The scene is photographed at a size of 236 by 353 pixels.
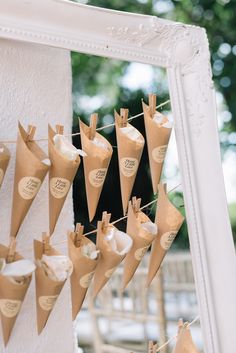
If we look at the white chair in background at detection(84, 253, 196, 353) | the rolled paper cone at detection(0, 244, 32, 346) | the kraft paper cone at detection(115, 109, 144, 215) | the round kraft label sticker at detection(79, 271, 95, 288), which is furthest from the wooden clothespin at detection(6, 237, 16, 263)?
the white chair in background at detection(84, 253, 196, 353)

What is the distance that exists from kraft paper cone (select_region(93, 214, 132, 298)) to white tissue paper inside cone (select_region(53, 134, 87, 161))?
0.37 feet

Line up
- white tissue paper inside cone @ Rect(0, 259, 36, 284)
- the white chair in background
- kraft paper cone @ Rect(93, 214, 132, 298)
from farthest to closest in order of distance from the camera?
the white chair in background → kraft paper cone @ Rect(93, 214, 132, 298) → white tissue paper inside cone @ Rect(0, 259, 36, 284)

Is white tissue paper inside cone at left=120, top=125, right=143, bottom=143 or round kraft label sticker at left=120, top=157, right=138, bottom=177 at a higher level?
white tissue paper inside cone at left=120, top=125, right=143, bottom=143

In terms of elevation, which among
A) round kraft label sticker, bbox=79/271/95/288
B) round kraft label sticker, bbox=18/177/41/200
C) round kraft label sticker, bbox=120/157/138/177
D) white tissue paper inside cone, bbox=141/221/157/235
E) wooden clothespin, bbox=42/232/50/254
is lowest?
round kraft label sticker, bbox=79/271/95/288

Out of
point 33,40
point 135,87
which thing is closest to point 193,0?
point 135,87

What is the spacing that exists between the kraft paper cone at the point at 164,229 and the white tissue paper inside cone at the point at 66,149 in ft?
0.61

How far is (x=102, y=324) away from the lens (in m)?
1.37

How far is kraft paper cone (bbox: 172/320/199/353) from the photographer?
0.89m

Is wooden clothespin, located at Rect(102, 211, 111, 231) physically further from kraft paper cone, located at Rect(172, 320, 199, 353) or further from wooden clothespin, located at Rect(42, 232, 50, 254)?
kraft paper cone, located at Rect(172, 320, 199, 353)

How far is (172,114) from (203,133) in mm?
66

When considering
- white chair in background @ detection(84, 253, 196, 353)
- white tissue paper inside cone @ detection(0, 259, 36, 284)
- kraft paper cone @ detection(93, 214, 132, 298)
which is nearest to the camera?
white tissue paper inside cone @ detection(0, 259, 36, 284)

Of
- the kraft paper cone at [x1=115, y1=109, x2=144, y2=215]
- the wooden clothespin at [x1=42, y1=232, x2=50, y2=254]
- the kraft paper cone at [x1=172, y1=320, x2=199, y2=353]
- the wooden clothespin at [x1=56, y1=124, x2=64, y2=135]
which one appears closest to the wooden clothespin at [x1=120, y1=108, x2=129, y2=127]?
the kraft paper cone at [x1=115, y1=109, x2=144, y2=215]

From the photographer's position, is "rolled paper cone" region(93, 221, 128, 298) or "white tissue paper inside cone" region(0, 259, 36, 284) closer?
"white tissue paper inside cone" region(0, 259, 36, 284)

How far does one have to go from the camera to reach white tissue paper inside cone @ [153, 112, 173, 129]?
89 centimetres
